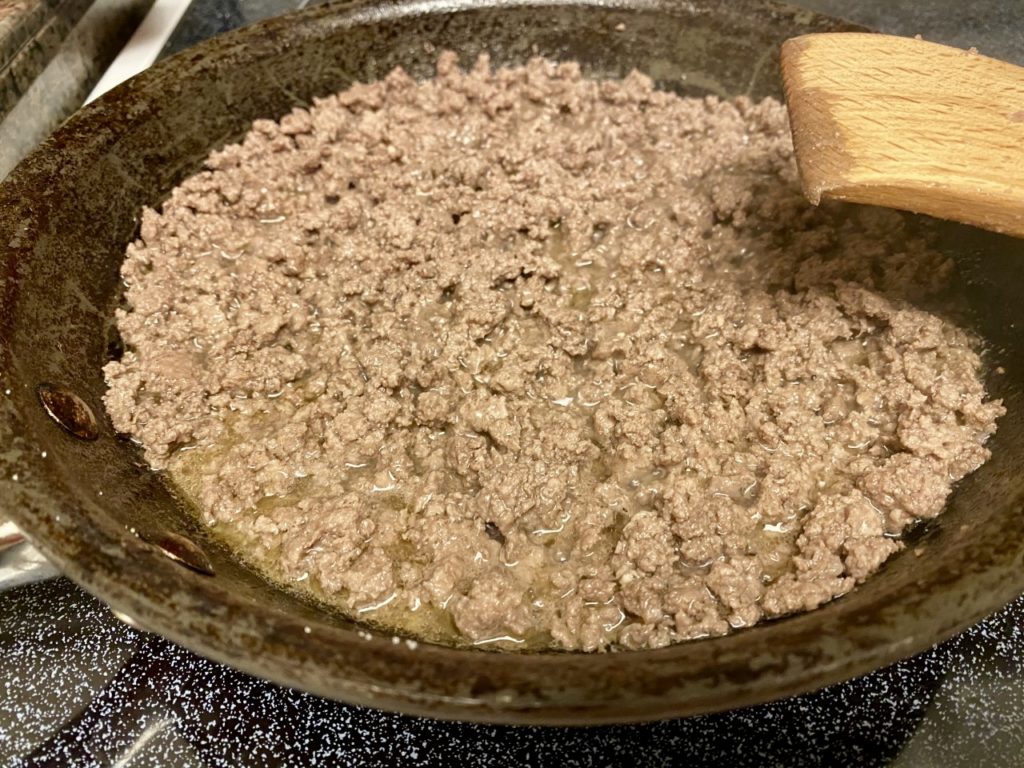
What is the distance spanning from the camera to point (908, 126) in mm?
1554

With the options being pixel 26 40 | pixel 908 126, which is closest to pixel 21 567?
pixel 26 40

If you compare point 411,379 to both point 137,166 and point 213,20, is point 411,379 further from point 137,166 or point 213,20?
point 213,20

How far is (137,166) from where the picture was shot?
6.20ft

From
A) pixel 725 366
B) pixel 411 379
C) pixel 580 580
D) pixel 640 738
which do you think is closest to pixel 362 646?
pixel 580 580

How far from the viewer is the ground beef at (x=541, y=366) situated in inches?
58.2

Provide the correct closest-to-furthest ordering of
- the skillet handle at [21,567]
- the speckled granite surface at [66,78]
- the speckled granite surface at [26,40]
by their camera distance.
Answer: the skillet handle at [21,567] → the speckled granite surface at [26,40] → the speckled granite surface at [66,78]

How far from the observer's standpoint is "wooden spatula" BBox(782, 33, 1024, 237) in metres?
1.47

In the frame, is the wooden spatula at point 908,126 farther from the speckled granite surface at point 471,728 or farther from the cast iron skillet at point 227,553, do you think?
the speckled granite surface at point 471,728

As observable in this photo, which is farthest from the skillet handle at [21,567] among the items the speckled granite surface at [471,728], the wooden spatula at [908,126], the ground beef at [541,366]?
the wooden spatula at [908,126]

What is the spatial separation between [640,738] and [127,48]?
2.40 metres

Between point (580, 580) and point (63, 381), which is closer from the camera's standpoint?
point (580, 580)

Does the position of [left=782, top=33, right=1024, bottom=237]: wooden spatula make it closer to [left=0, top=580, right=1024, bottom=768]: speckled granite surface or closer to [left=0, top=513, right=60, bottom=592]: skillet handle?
[left=0, top=580, right=1024, bottom=768]: speckled granite surface

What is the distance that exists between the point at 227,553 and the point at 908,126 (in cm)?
155

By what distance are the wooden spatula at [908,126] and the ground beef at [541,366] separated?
341 millimetres
